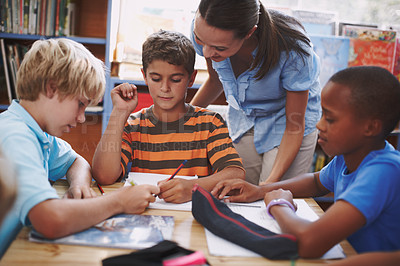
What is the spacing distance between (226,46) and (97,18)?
1.62 metres

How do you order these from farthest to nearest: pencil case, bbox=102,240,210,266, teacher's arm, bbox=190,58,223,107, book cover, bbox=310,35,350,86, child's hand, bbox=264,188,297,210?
1. book cover, bbox=310,35,350,86
2. teacher's arm, bbox=190,58,223,107
3. child's hand, bbox=264,188,297,210
4. pencil case, bbox=102,240,210,266

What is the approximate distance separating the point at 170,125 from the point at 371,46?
6.20 feet

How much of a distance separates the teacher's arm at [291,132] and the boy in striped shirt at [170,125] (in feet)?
0.74

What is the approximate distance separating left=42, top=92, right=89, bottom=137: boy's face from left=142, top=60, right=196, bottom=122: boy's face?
37 centimetres

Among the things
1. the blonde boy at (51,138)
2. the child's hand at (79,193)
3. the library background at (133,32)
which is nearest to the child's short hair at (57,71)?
the blonde boy at (51,138)

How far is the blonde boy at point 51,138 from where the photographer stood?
785 millimetres

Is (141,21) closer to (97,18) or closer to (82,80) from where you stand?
(97,18)

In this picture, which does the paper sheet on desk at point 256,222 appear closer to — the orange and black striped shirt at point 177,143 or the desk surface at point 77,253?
the desk surface at point 77,253

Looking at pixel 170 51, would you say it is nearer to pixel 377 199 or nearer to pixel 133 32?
pixel 377 199

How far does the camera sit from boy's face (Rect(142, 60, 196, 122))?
4.37ft

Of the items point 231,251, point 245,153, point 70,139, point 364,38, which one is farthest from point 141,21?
point 231,251

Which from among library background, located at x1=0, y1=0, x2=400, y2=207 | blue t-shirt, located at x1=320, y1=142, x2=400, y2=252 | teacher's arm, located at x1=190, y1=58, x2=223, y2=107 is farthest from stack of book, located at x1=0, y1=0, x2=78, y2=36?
blue t-shirt, located at x1=320, y1=142, x2=400, y2=252

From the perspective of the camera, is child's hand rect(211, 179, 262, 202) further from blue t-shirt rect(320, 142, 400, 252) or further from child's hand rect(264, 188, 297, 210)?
blue t-shirt rect(320, 142, 400, 252)

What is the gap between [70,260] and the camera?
72 cm
